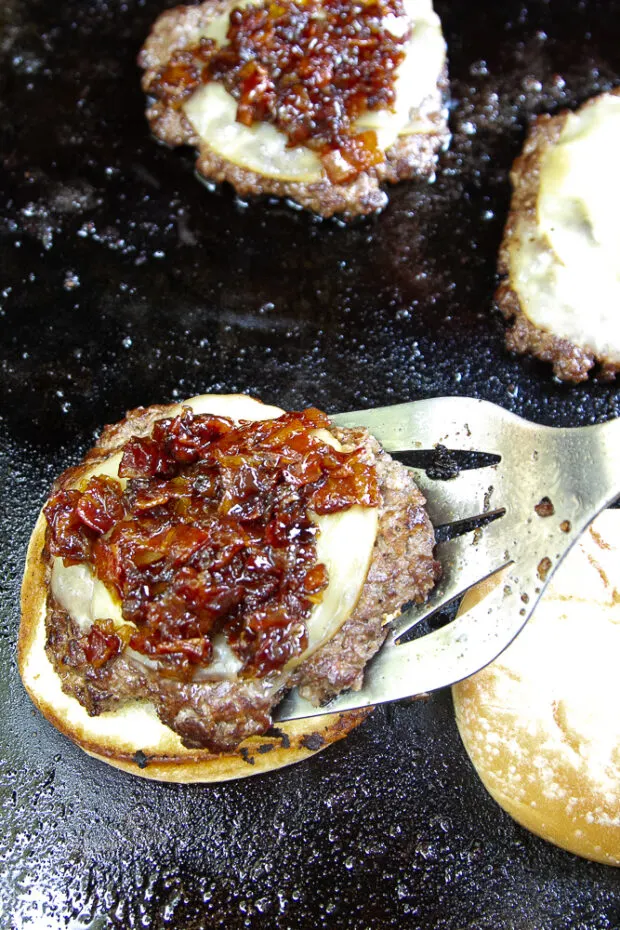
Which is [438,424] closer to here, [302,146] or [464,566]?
[464,566]

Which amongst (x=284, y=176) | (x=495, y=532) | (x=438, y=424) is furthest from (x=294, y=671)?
(x=284, y=176)

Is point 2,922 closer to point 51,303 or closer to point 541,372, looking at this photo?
point 51,303

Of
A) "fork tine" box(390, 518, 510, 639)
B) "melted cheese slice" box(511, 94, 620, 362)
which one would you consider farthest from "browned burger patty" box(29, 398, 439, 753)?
"melted cheese slice" box(511, 94, 620, 362)

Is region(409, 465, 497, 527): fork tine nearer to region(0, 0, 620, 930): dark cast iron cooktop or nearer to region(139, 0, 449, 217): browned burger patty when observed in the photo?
region(0, 0, 620, 930): dark cast iron cooktop

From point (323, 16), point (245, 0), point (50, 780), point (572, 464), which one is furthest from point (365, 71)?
point (50, 780)

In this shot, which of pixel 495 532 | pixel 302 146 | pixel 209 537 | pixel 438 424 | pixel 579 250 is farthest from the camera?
pixel 302 146
